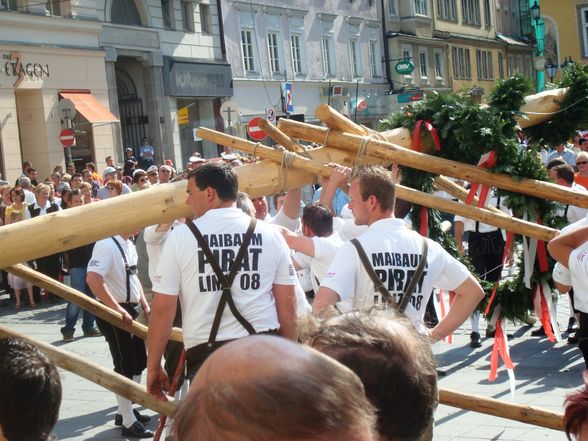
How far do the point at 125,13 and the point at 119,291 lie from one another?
24705 mm

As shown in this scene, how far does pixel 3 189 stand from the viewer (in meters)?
17.1

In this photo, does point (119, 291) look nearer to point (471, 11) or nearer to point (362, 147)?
point (362, 147)

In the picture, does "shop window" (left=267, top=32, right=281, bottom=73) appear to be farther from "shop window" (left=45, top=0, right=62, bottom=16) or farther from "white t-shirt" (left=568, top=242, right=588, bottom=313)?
"white t-shirt" (left=568, top=242, right=588, bottom=313)

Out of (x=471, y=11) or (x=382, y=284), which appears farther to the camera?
(x=471, y=11)

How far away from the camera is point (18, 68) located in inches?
1038

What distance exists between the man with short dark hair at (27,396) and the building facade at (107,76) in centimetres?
2201

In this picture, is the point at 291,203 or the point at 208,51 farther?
the point at 208,51

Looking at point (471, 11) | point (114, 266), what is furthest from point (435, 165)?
point (471, 11)

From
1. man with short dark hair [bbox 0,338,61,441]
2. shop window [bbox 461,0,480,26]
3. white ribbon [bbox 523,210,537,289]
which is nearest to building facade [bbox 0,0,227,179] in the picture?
white ribbon [bbox 523,210,537,289]

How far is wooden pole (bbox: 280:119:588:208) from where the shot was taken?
516 cm

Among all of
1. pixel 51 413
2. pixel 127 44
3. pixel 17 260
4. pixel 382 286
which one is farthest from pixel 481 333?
pixel 127 44

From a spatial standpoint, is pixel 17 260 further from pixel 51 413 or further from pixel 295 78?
pixel 295 78

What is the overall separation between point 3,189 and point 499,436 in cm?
1229

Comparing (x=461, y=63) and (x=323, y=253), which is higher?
(x=461, y=63)
